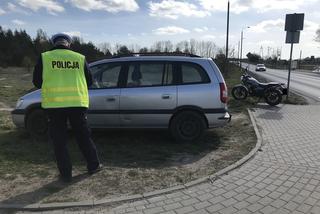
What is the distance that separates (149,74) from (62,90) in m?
2.70

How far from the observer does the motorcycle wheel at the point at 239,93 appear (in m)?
15.4

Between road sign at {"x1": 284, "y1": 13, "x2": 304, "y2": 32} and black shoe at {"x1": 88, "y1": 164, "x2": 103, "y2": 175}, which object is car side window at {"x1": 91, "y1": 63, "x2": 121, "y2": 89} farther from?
road sign at {"x1": 284, "y1": 13, "x2": 304, "y2": 32}

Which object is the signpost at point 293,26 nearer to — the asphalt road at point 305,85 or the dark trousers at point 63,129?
the asphalt road at point 305,85

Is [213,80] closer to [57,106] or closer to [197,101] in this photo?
[197,101]

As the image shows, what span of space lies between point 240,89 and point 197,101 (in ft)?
27.6

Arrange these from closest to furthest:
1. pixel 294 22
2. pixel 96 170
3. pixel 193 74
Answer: pixel 96 170 < pixel 193 74 < pixel 294 22

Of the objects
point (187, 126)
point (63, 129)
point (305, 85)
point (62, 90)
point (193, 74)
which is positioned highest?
point (62, 90)

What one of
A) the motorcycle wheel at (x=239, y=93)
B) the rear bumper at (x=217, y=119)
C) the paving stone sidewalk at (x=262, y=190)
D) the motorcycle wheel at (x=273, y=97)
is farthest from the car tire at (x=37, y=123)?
the motorcycle wheel at (x=239, y=93)

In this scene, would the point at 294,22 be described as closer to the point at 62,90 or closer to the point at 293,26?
the point at 293,26

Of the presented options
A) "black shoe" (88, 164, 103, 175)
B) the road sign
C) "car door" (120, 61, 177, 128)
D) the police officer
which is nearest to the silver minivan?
"car door" (120, 61, 177, 128)

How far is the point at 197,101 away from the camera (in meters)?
7.43

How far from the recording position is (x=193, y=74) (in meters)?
7.54

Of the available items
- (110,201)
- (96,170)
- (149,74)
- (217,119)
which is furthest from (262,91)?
(110,201)

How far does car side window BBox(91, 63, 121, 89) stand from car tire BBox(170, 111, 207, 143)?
4.58ft
